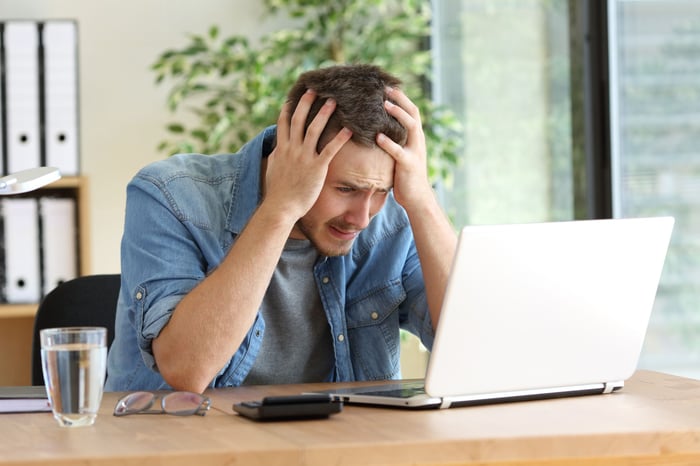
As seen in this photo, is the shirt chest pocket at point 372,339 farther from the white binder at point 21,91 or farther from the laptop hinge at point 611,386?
the white binder at point 21,91

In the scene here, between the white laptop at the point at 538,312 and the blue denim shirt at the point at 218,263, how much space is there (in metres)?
0.33

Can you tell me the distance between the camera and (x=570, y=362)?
1.34 m

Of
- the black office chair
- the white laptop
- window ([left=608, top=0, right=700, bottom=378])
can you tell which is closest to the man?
the black office chair

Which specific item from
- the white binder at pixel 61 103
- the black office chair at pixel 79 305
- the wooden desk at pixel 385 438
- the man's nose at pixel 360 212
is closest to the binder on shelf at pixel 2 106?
the white binder at pixel 61 103

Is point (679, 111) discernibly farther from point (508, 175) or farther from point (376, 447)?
point (376, 447)

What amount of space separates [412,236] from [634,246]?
24.0 inches

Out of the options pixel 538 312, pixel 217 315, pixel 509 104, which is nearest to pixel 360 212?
pixel 217 315

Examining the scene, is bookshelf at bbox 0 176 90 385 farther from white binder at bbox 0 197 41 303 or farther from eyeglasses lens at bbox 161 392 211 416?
eyeglasses lens at bbox 161 392 211 416

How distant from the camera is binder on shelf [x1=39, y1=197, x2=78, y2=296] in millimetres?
3057

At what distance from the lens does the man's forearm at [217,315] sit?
150cm

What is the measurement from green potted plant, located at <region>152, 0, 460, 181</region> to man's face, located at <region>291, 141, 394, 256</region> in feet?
5.47

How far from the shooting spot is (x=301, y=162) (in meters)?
1.62

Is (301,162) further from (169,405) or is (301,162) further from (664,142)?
(664,142)

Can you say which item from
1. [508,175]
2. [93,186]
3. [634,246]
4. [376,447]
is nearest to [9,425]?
[376,447]
